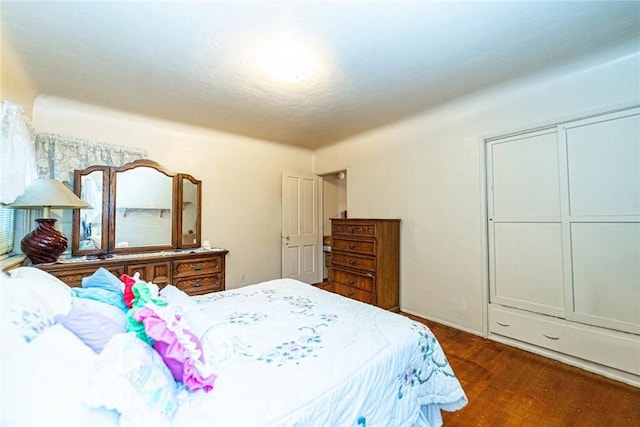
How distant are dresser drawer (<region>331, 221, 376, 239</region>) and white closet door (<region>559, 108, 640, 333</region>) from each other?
5.67 feet

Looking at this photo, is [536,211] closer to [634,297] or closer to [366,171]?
[634,297]

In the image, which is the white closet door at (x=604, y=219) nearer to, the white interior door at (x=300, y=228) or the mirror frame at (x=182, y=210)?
the white interior door at (x=300, y=228)

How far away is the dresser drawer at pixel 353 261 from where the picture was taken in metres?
3.17

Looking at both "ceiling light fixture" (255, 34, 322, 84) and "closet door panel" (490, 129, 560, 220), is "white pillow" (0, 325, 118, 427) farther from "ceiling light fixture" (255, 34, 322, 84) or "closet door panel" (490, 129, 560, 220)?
"closet door panel" (490, 129, 560, 220)

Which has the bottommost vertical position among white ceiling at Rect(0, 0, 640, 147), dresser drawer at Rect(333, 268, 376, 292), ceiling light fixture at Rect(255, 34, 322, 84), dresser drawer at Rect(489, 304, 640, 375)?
dresser drawer at Rect(489, 304, 640, 375)

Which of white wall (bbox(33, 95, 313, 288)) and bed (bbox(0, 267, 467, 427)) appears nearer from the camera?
bed (bbox(0, 267, 467, 427))

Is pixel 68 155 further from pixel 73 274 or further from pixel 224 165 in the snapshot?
pixel 224 165

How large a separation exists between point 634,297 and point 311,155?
4.03 meters

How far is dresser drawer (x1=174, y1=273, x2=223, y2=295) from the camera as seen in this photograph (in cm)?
296

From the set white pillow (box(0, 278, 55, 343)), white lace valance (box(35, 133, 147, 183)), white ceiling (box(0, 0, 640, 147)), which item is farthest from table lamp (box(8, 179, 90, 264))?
white pillow (box(0, 278, 55, 343))

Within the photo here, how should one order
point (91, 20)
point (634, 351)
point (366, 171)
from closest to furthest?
point (91, 20) → point (634, 351) → point (366, 171)

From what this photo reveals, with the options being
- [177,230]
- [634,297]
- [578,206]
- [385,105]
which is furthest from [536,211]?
[177,230]

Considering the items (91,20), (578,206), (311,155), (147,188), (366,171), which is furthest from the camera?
(311,155)

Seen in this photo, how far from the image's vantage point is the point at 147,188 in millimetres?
3127
